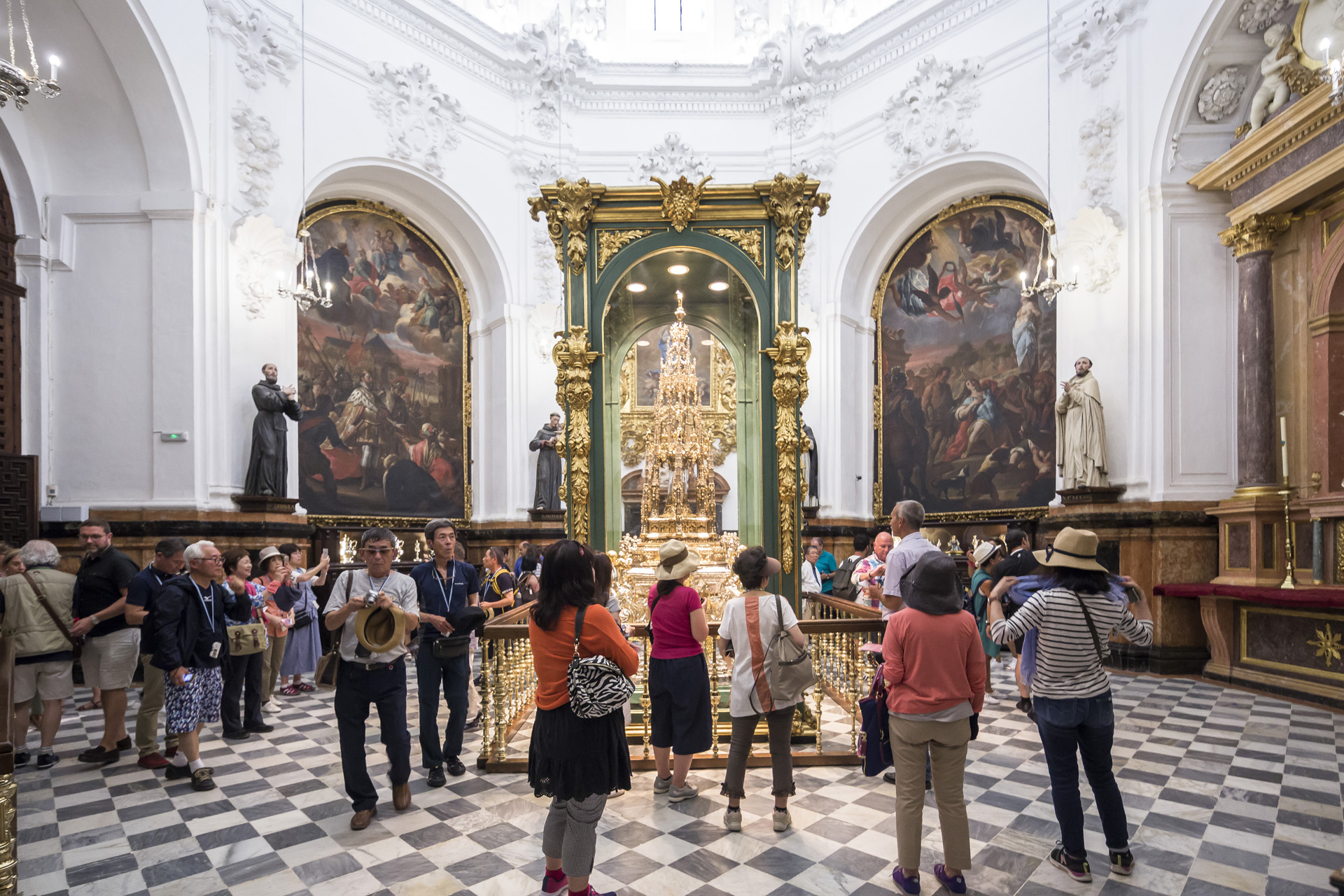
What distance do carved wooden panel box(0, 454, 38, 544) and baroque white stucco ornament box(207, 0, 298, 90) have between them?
603 cm

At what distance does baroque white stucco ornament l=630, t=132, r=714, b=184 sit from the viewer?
1599 centimetres

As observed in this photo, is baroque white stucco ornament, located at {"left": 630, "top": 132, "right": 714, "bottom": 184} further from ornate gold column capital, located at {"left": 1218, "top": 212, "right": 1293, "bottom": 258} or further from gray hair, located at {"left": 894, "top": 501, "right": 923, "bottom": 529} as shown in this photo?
gray hair, located at {"left": 894, "top": 501, "right": 923, "bottom": 529}

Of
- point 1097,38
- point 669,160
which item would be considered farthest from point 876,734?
point 669,160

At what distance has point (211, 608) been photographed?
18.1 ft

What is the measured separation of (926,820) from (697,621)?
5.91 ft

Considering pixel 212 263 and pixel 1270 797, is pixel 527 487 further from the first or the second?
pixel 1270 797

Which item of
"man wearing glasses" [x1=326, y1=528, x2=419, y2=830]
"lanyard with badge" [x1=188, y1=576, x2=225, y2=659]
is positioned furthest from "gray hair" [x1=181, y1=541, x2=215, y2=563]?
"man wearing glasses" [x1=326, y1=528, x2=419, y2=830]

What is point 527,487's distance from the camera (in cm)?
1541

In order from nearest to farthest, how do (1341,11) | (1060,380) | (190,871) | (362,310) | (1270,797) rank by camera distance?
(190,871)
(1270,797)
(1341,11)
(1060,380)
(362,310)

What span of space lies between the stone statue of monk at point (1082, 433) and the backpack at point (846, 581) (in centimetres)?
337

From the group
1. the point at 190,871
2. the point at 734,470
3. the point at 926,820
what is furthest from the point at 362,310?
the point at 926,820

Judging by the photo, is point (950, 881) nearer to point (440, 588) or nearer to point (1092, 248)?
point (440, 588)

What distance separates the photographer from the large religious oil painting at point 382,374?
13.5 m

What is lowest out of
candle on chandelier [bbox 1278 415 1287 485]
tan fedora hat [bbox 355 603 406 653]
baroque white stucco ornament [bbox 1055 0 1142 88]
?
tan fedora hat [bbox 355 603 406 653]
